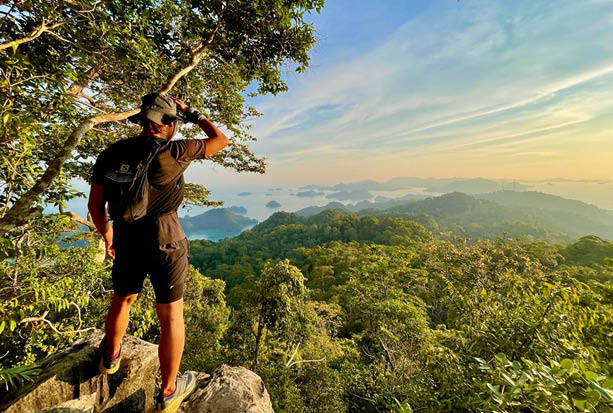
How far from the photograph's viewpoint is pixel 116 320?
2049 mm

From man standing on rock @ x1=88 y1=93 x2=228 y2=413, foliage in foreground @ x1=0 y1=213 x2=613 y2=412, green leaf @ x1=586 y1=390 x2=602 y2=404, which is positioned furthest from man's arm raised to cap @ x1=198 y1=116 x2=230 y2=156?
green leaf @ x1=586 y1=390 x2=602 y2=404

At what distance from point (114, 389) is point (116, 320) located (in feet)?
3.16

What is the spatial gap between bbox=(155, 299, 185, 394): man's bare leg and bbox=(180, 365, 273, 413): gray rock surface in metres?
0.90

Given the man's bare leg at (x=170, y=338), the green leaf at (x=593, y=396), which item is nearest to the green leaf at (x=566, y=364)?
the green leaf at (x=593, y=396)

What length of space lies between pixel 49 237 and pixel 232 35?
17.6 ft

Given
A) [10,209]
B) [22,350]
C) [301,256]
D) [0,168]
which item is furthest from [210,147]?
[301,256]

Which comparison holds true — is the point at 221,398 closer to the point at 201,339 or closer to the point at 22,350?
the point at 22,350

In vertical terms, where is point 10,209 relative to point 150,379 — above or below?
above

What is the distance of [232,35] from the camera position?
196 inches

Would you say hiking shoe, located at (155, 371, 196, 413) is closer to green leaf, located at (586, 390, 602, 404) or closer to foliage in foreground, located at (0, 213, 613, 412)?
foliage in foreground, located at (0, 213, 613, 412)

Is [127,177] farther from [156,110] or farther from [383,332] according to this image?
[383,332]

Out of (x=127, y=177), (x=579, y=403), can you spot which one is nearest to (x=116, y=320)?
(x=127, y=177)

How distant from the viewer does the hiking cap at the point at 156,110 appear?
1.83m

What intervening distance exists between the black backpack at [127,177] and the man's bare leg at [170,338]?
831 mm
